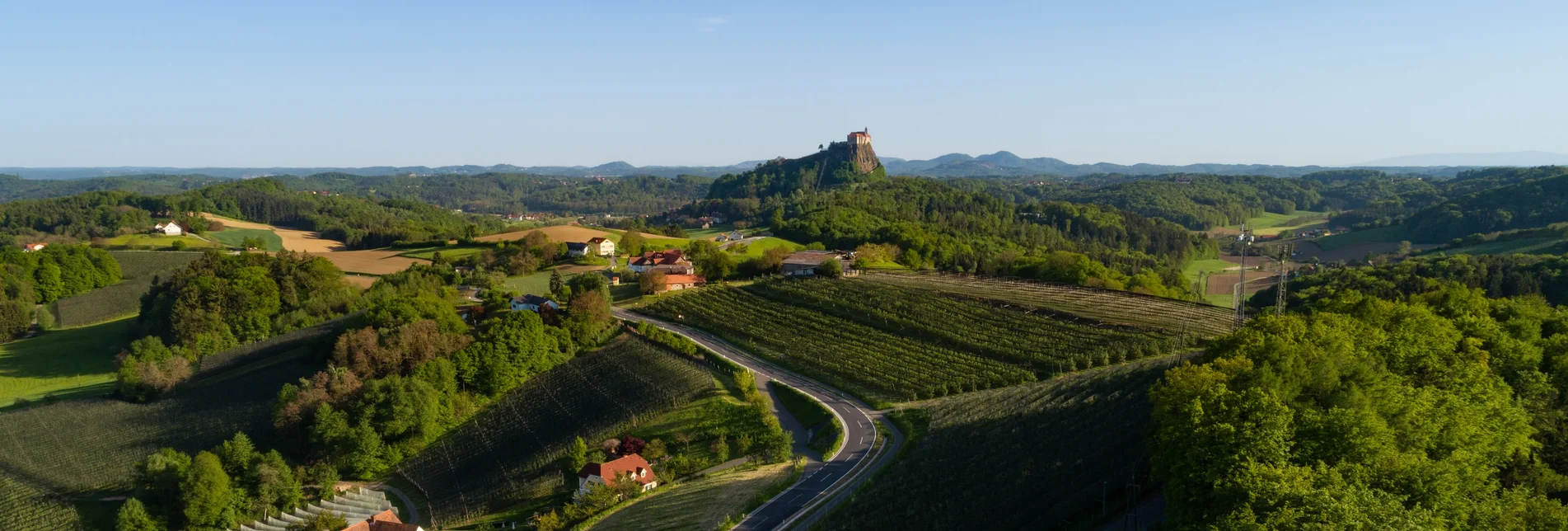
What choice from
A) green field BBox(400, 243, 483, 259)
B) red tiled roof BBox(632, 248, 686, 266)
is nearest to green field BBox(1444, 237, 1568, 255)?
red tiled roof BBox(632, 248, 686, 266)

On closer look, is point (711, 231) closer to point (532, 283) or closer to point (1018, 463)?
point (532, 283)

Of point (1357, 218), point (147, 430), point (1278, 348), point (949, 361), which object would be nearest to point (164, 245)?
point (147, 430)

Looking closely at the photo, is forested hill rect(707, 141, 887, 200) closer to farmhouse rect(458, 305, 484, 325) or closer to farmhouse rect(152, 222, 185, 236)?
farmhouse rect(152, 222, 185, 236)

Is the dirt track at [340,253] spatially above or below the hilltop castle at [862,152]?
below

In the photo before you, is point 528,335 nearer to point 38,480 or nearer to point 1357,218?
point 38,480

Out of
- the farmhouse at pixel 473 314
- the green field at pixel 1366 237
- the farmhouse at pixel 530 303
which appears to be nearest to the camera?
the farmhouse at pixel 473 314

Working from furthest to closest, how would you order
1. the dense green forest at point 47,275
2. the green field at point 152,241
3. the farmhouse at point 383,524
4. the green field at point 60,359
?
the green field at point 152,241, the dense green forest at point 47,275, the green field at point 60,359, the farmhouse at point 383,524

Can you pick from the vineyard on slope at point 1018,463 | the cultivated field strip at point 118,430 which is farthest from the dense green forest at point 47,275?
the vineyard on slope at point 1018,463

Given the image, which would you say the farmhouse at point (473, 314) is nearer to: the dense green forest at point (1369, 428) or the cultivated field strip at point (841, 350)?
the cultivated field strip at point (841, 350)

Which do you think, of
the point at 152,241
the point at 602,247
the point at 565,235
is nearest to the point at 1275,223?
the point at 602,247
